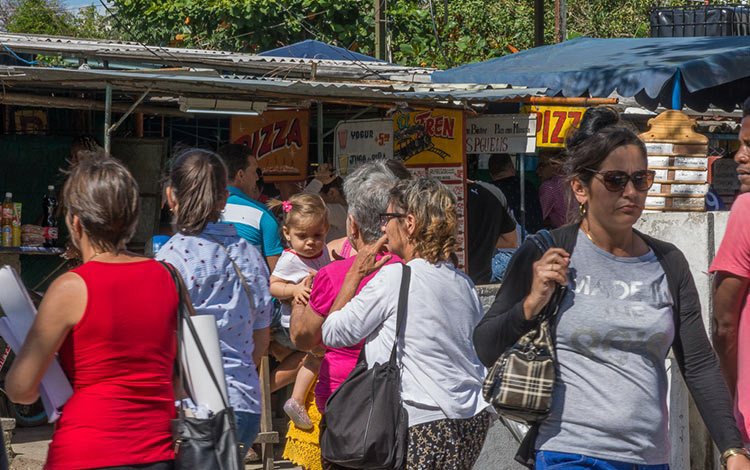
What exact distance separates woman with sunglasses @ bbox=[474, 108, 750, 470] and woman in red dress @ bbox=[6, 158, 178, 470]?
3.28 ft

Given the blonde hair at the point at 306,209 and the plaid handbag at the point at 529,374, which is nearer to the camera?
the plaid handbag at the point at 529,374

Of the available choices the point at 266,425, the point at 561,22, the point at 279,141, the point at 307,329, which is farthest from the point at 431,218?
the point at 561,22

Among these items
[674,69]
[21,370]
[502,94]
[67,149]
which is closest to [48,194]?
[67,149]

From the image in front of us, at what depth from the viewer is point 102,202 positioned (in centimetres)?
331

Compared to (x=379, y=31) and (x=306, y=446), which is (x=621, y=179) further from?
(x=379, y=31)

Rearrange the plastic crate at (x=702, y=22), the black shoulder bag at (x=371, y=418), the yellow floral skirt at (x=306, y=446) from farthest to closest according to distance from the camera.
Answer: the plastic crate at (x=702, y=22), the yellow floral skirt at (x=306, y=446), the black shoulder bag at (x=371, y=418)

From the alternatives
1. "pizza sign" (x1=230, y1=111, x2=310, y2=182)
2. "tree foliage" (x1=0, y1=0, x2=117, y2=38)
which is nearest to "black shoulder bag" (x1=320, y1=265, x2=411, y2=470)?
"pizza sign" (x1=230, y1=111, x2=310, y2=182)

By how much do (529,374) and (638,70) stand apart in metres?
5.85

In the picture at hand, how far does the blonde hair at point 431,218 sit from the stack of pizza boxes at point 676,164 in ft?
4.82

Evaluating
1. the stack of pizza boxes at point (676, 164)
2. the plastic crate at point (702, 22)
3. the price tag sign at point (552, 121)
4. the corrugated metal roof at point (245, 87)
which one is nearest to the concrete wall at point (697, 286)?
the stack of pizza boxes at point (676, 164)

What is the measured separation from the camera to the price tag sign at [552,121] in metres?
9.20

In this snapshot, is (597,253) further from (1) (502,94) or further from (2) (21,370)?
(1) (502,94)

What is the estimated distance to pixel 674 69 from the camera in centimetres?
845

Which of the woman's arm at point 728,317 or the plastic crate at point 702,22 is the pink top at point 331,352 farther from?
the plastic crate at point 702,22
